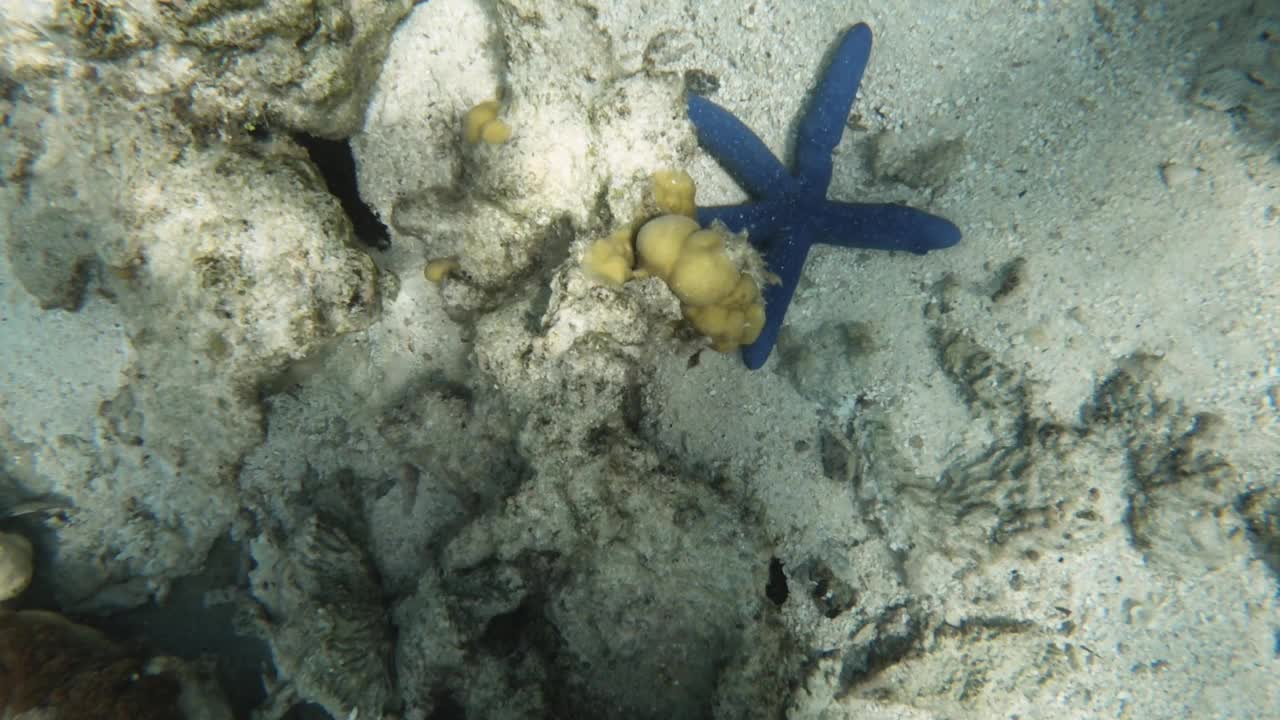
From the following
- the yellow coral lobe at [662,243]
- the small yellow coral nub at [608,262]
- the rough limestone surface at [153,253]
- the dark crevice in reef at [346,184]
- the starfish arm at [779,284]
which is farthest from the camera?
the starfish arm at [779,284]

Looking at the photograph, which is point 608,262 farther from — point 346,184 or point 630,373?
point 346,184

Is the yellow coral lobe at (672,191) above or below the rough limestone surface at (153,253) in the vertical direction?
above

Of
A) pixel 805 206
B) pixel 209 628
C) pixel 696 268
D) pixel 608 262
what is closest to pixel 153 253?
pixel 608 262

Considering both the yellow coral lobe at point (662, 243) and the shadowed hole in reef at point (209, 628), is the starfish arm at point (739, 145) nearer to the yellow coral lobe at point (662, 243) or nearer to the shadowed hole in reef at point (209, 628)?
the yellow coral lobe at point (662, 243)

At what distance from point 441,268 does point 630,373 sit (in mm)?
1117

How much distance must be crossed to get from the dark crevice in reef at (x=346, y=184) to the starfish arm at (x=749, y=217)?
1.70 meters

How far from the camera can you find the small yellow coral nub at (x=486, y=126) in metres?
2.73

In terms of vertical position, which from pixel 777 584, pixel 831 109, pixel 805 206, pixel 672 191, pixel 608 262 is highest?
pixel 831 109

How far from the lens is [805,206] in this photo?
3230 mm

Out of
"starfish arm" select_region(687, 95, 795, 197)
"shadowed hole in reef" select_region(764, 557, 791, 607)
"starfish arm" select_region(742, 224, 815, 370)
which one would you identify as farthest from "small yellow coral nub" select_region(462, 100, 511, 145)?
"shadowed hole in reef" select_region(764, 557, 791, 607)

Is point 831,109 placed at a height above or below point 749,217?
above

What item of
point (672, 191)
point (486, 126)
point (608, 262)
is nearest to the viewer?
point (608, 262)

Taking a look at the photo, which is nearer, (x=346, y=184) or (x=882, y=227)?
(x=346, y=184)

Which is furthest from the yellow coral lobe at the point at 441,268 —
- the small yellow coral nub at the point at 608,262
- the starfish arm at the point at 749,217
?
the starfish arm at the point at 749,217
